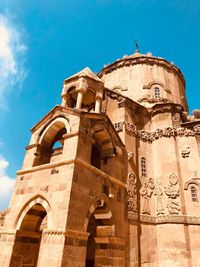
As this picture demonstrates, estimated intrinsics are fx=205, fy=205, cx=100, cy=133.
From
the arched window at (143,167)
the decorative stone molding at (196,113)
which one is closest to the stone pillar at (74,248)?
the arched window at (143,167)

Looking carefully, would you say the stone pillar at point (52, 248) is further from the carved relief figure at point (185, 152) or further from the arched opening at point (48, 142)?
the carved relief figure at point (185, 152)

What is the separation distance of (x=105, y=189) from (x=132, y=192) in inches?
111

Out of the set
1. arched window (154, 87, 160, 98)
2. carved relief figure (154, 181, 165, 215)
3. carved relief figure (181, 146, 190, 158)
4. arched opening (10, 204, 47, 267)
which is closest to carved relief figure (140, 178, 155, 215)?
carved relief figure (154, 181, 165, 215)

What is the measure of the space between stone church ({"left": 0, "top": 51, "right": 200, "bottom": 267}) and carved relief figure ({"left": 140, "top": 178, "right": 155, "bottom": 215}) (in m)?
0.06

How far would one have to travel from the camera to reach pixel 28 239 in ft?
30.6

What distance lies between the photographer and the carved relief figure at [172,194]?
39.7 ft

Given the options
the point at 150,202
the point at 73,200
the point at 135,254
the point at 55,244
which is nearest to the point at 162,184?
the point at 150,202

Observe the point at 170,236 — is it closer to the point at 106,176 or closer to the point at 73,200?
the point at 106,176

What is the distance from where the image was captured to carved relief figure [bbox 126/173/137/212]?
1185 cm

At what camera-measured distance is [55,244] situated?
7.28 metres

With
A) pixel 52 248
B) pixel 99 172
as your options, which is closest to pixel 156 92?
pixel 99 172

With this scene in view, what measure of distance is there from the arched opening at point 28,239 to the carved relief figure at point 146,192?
19.8 feet

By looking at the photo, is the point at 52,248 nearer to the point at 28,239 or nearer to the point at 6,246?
the point at 28,239

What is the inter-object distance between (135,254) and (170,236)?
226 centimetres
